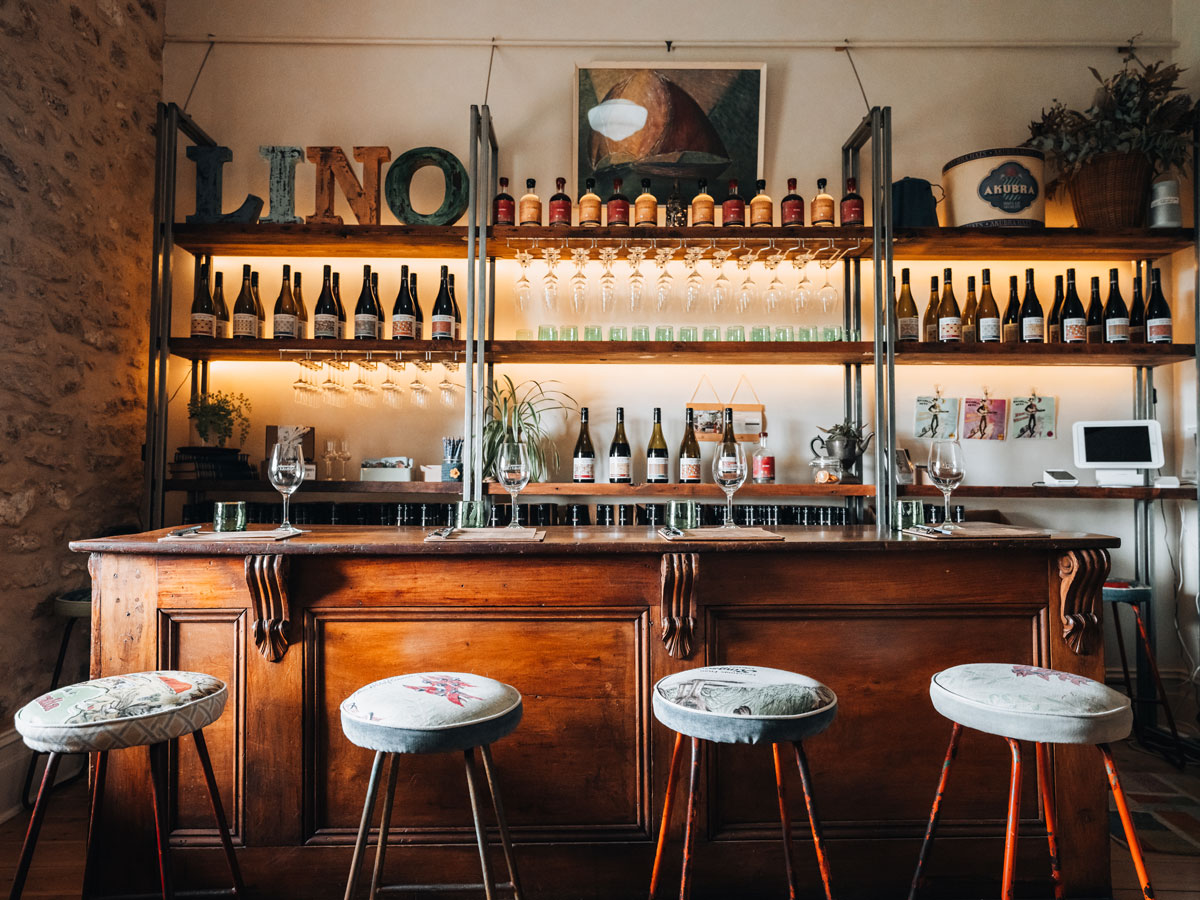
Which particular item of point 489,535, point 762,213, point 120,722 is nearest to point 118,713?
point 120,722

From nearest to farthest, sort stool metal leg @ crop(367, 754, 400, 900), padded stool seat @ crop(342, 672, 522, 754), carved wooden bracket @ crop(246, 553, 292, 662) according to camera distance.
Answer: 1. padded stool seat @ crop(342, 672, 522, 754)
2. stool metal leg @ crop(367, 754, 400, 900)
3. carved wooden bracket @ crop(246, 553, 292, 662)

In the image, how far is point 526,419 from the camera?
3326 mm

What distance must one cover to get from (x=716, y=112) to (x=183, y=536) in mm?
2862

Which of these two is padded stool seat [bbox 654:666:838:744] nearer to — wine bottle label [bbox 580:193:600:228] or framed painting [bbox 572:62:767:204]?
wine bottle label [bbox 580:193:600:228]

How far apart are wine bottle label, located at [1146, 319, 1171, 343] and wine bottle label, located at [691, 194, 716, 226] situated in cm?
190

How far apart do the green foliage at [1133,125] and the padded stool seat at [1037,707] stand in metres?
2.60

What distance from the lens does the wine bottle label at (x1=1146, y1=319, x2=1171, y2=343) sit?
3.00 m

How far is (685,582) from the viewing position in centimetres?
171

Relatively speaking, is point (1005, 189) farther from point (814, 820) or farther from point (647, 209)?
point (814, 820)

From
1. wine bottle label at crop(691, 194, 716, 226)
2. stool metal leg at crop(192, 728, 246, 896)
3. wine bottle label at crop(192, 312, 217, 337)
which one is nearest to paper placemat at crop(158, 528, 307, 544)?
stool metal leg at crop(192, 728, 246, 896)

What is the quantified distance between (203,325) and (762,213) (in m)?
2.37

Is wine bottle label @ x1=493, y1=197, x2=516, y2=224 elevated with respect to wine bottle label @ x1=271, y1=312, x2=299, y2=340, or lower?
elevated

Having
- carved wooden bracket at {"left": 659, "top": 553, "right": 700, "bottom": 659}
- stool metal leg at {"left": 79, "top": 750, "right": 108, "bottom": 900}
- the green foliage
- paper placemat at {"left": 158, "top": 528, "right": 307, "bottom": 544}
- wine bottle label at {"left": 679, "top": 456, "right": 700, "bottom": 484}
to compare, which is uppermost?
the green foliage

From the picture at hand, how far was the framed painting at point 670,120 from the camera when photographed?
3371 mm
